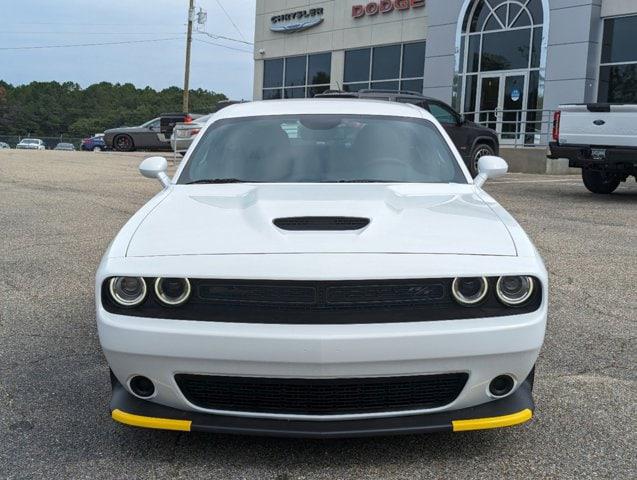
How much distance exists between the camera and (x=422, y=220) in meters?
3.05

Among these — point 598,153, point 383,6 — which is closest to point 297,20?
point 383,6

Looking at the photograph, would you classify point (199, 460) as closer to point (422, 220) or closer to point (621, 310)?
point (422, 220)

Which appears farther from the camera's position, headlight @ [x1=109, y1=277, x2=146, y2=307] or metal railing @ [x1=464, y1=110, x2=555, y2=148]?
metal railing @ [x1=464, y1=110, x2=555, y2=148]

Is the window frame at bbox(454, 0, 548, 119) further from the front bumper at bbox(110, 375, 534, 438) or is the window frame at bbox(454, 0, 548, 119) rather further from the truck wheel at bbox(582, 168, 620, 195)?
the front bumper at bbox(110, 375, 534, 438)

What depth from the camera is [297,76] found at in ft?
103

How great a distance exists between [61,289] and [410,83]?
73.8 feet

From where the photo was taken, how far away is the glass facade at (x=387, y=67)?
2634 centimetres

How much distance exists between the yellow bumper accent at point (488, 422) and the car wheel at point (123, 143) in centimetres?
2725

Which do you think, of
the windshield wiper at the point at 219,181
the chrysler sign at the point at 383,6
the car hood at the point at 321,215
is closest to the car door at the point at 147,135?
the chrysler sign at the point at 383,6

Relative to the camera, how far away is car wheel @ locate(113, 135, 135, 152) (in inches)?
1114

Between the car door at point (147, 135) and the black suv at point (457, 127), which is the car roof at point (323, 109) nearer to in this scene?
the black suv at point (457, 127)

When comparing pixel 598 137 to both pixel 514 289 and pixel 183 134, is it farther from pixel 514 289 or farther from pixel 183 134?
pixel 183 134

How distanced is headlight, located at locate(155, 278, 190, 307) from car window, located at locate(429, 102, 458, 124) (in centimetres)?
1169

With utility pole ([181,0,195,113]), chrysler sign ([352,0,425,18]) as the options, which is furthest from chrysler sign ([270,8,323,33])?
utility pole ([181,0,195,113])
